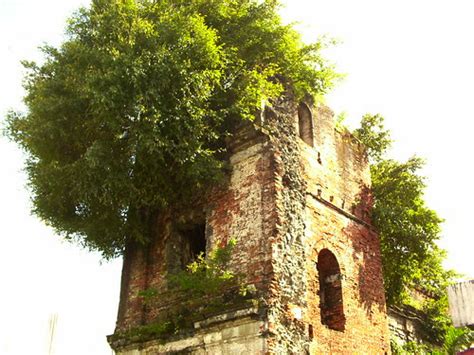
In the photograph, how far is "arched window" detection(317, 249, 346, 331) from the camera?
1047 cm

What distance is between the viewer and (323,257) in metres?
10.9

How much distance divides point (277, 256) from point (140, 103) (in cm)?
356

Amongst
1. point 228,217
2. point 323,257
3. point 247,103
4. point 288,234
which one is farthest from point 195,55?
point 323,257

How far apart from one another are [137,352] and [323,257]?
13.3 feet

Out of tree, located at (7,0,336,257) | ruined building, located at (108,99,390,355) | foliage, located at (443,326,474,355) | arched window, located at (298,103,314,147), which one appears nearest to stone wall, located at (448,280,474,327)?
ruined building, located at (108,99,390,355)

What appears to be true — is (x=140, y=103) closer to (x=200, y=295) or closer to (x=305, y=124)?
(x=200, y=295)

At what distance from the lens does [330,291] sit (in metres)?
10.8

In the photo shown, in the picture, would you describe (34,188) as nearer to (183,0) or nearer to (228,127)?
(228,127)

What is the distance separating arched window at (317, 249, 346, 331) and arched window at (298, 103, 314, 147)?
253 centimetres

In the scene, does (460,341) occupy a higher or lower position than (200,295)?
lower

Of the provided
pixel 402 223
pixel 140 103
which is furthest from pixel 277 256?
pixel 402 223

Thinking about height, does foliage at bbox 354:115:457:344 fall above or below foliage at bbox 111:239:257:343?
above

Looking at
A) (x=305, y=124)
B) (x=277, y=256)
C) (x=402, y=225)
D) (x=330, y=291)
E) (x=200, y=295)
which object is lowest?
(x=200, y=295)

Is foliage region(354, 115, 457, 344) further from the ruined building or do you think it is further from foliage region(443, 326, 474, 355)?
foliage region(443, 326, 474, 355)
